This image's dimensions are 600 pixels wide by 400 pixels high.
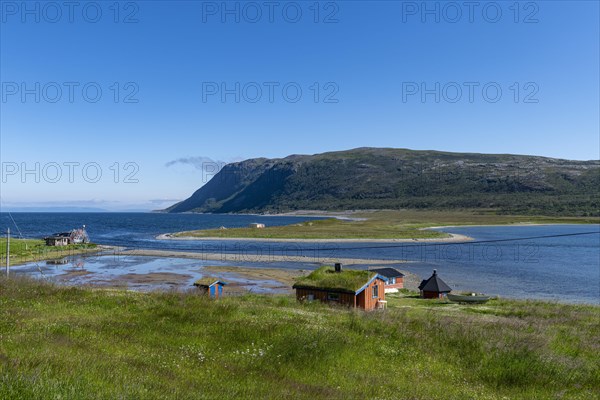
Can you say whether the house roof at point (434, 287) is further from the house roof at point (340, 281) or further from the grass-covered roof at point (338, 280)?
the grass-covered roof at point (338, 280)

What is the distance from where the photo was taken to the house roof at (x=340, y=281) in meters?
32.6

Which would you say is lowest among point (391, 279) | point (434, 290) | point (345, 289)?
point (434, 290)

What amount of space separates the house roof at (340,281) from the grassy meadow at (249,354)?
10109 mm

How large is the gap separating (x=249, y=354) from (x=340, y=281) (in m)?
20.7

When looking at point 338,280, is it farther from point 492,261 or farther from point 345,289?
point 492,261

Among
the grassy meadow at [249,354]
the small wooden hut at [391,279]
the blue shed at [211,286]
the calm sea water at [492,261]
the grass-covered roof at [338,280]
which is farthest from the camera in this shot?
the calm sea water at [492,261]

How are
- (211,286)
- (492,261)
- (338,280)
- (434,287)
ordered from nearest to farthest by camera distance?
(338,280)
(211,286)
(434,287)
(492,261)

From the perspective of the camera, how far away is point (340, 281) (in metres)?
33.5

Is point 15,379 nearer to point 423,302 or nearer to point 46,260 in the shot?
point 423,302

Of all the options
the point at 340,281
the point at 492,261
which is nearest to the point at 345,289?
the point at 340,281

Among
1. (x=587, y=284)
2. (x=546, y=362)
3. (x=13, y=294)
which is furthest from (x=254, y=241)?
(x=546, y=362)

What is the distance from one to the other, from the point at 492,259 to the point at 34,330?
256ft

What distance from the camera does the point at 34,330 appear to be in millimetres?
13719

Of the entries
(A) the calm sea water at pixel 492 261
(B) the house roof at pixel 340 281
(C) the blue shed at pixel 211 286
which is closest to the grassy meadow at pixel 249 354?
(B) the house roof at pixel 340 281
